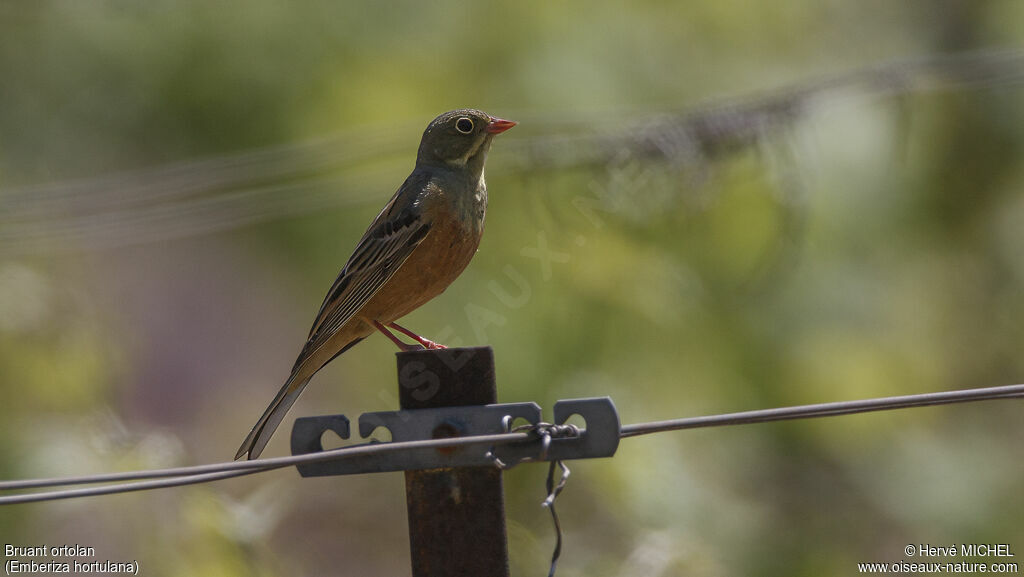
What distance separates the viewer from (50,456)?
8.53m

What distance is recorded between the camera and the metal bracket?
279 cm

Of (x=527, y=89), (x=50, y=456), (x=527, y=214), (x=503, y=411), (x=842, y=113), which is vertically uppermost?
(x=527, y=89)

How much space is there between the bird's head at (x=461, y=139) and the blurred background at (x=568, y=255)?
330 cm

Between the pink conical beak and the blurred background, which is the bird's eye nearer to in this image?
the pink conical beak

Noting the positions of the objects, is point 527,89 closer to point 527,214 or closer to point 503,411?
point 527,214

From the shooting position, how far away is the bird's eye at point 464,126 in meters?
4.79

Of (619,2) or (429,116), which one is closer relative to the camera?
(429,116)

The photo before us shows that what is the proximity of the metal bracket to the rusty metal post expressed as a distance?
35 millimetres

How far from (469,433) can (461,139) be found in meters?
2.23

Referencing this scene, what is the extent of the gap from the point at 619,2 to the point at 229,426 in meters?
6.96

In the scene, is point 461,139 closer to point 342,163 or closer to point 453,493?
point 453,493

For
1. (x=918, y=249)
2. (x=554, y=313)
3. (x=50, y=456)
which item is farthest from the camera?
(x=918, y=249)

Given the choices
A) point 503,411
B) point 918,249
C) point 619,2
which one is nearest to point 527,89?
point 619,2

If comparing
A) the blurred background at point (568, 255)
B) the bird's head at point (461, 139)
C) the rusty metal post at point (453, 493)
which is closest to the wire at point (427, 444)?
the rusty metal post at point (453, 493)
